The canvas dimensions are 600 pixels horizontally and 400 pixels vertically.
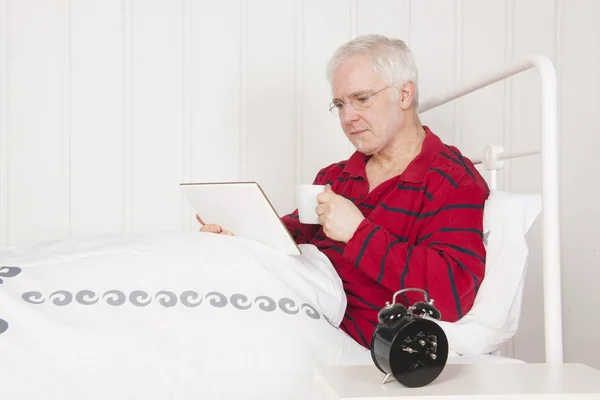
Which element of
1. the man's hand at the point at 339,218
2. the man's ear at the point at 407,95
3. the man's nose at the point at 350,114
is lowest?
the man's hand at the point at 339,218

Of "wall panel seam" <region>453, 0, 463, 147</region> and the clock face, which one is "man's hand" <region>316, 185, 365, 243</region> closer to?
the clock face

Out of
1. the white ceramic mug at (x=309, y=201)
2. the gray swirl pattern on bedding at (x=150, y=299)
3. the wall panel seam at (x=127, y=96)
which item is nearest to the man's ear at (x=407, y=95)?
the white ceramic mug at (x=309, y=201)

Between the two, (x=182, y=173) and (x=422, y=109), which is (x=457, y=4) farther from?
(x=182, y=173)

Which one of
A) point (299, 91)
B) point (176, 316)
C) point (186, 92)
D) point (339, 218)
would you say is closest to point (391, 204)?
point (339, 218)

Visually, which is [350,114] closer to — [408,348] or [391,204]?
[391,204]

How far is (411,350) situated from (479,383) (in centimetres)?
11

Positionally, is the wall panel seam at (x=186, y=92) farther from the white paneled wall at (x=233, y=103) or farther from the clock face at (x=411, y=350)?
the clock face at (x=411, y=350)

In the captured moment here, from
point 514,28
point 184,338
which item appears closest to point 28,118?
point 184,338

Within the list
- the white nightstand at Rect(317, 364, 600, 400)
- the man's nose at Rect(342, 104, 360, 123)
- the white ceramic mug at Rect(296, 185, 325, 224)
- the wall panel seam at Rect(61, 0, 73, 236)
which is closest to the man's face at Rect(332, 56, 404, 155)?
the man's nose at Rect(342, 104, 360, 123)

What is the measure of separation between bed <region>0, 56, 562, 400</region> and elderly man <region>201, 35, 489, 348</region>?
123 millimetres

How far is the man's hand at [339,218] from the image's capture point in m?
1.36

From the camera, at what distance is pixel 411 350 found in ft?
3.08

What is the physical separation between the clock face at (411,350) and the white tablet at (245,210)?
1.11ft

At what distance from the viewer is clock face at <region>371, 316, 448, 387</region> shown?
3.04 feet
